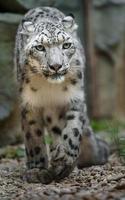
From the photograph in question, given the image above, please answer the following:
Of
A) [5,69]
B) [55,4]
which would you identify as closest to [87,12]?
[55,4]

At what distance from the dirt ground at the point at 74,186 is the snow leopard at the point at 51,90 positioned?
164 mm

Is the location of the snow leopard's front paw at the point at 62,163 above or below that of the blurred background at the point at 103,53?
below

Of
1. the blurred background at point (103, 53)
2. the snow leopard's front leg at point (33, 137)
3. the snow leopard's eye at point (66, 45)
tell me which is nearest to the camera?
the snow leopard's eye at point (66, 45)

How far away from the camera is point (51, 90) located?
6.63 meters

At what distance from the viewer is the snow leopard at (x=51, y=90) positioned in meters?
6.21

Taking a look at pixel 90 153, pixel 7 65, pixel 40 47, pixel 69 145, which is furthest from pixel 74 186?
pixel 7 65

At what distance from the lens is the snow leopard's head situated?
6.15 m

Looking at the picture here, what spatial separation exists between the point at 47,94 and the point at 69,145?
0.60m

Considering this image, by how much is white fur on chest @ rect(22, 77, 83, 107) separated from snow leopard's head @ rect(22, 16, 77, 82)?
201mm

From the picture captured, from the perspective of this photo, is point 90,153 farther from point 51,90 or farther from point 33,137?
point 51,90

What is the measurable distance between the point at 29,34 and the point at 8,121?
8.15 feet

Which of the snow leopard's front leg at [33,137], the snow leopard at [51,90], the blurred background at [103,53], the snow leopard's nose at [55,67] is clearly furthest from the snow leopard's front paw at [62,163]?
the blurred background at [103,53]

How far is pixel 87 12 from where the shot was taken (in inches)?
421

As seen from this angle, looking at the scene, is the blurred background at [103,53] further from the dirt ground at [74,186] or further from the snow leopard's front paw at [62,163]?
the snow leopard's front paw at [62,163]
